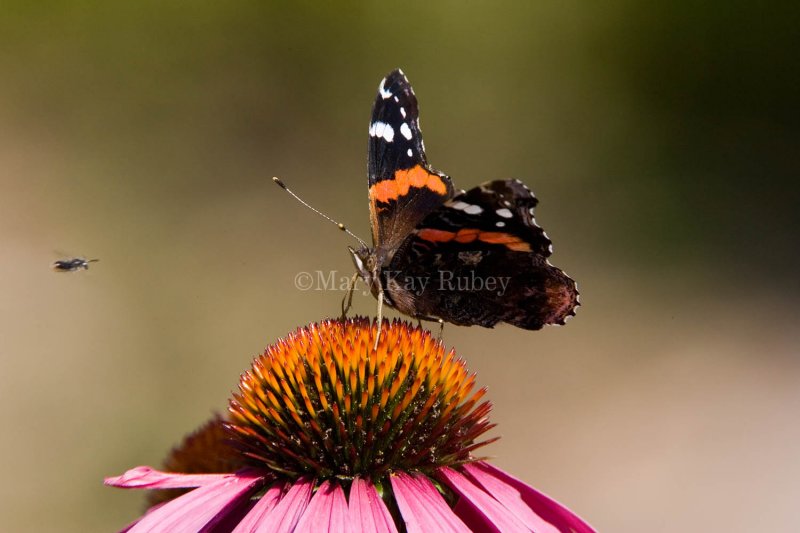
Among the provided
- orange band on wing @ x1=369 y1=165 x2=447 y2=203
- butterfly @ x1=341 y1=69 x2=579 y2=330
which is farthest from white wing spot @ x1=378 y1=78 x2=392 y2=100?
orange band on wing @ x1=369 y1=165 x2=447 y2=203

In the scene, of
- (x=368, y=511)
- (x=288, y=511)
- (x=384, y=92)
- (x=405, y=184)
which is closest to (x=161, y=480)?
(x=288, y=511)

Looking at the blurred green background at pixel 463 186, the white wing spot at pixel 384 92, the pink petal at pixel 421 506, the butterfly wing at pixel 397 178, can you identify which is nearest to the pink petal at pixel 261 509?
the pink petal at pixel 421 506

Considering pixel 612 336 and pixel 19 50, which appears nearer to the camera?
pixel 612 336

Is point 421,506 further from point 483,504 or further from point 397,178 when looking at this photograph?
point 397,178

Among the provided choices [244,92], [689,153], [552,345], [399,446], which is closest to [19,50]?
[244,92]

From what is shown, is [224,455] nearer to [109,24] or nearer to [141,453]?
[141,453]

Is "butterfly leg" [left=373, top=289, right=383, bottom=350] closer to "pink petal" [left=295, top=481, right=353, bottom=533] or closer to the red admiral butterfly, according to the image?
the red admiral butterfly

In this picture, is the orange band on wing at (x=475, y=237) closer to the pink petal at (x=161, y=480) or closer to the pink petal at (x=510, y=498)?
the pink petal at (x=510, y=498)
